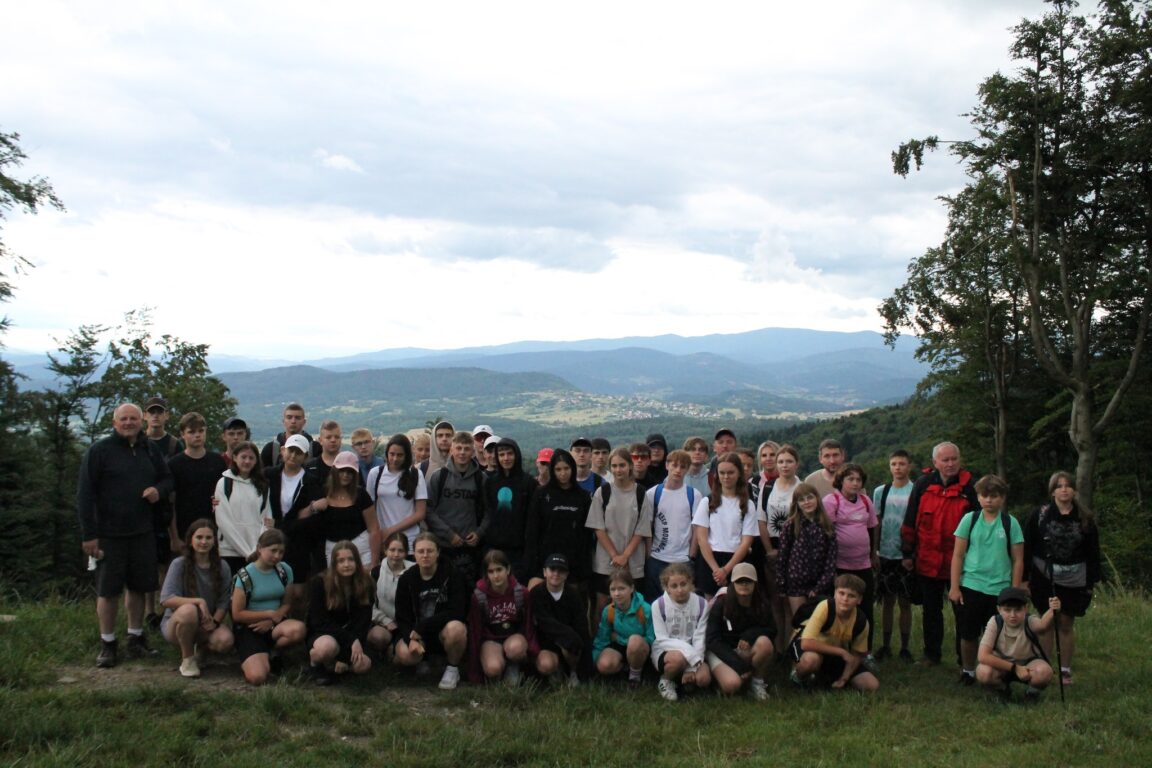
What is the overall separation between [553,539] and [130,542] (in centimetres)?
340

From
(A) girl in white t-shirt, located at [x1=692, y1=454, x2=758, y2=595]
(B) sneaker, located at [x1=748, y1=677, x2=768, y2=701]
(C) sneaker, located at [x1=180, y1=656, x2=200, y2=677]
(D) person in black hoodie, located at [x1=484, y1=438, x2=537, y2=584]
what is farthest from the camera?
(D) person in black hoodie, located at [x1=484, y1=438, x2=537, y2=584]

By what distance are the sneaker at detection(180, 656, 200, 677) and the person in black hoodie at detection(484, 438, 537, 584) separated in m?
2.42

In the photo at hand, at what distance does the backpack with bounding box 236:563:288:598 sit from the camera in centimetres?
594

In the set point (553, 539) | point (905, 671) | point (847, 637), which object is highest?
point (553, 539)

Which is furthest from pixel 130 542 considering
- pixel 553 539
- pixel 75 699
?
pixel 553 539

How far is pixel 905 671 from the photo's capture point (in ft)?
21.6

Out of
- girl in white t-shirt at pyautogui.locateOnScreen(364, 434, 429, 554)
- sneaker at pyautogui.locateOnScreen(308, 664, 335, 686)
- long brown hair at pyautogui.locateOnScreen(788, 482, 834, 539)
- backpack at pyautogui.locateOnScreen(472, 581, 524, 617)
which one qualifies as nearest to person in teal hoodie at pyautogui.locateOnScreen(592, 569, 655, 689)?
backpack at pyautogui.locateOnScreen(472, 581, 524, 617)

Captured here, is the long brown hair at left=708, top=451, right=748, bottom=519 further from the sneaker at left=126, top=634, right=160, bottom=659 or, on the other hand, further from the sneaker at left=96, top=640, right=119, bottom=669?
the sneaker at left=96, top=640, right=119, bottom=669

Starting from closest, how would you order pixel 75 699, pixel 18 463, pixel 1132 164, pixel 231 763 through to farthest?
pixel 231 763 < pixel 75 699 < pixel 1132 164 < pixel 18 463

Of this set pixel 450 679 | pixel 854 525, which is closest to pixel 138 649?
pixel 450 679

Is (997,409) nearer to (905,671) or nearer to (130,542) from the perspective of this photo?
(905,671)

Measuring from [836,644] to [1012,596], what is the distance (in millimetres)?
1366

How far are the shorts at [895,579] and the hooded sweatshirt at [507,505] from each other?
3292 millimetres

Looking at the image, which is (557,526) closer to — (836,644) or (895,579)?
(836,644)
